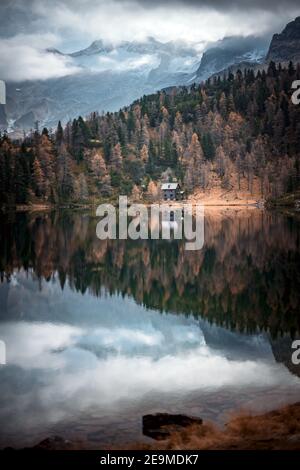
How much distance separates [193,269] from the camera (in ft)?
199

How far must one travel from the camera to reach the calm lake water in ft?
75.2

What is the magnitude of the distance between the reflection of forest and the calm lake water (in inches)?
7.2

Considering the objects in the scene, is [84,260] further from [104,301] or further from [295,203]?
[295,203]

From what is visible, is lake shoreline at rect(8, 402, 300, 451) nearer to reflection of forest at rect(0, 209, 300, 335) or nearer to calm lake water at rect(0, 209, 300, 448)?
calm lake water at rect(0, 209, 300, 448)

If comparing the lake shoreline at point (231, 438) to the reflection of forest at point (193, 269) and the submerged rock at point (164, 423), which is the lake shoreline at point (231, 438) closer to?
the submerged rock at point (164, 423)

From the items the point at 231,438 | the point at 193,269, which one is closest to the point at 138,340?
the point at 231,438

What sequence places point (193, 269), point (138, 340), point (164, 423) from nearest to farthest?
1. point (164, 423)
2. point (138, 340)
3. point (193, 269)

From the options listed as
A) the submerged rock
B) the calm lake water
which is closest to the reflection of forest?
the calm lake water

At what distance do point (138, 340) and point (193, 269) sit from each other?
87.0ft

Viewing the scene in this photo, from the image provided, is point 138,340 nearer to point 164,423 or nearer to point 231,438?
point 164,423

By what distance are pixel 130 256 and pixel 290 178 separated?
133 m

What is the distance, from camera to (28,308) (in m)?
45.2
